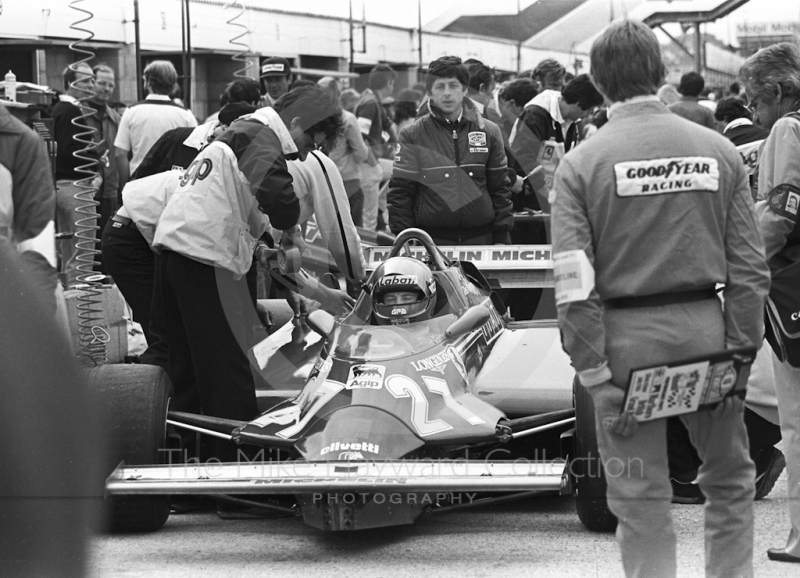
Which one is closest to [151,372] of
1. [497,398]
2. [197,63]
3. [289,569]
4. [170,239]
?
[170,239]

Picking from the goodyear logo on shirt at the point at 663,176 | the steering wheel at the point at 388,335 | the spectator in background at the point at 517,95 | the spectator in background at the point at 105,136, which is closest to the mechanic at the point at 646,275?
the goodyear logo on shirt at the point at 663,176

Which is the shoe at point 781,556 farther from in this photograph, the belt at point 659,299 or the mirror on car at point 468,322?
the mirror on car at point 468,322

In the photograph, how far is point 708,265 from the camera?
3297mm

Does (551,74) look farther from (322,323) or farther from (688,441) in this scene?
(688,441)

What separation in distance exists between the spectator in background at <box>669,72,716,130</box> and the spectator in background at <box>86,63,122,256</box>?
492 cm

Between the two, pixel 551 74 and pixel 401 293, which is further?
pixel 551 74

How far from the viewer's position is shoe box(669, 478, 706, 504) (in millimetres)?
5082

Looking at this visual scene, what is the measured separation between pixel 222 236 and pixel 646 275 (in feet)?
8.07

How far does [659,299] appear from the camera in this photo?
3281mm

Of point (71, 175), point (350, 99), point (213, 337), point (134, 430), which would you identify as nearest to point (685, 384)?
point (134, 430)

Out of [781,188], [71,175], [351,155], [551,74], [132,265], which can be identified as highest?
[551,74]

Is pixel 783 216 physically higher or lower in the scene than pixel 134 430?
higher

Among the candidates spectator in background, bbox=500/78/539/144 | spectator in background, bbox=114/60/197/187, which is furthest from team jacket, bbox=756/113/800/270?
spectator in background, bbox=500/78/539/144

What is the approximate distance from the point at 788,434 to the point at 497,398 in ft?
4.39
